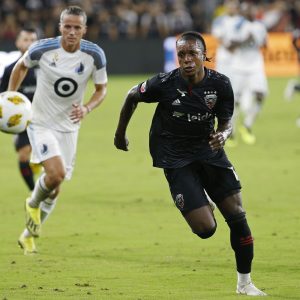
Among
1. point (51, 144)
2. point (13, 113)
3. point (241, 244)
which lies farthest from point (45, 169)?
point (241, 244)

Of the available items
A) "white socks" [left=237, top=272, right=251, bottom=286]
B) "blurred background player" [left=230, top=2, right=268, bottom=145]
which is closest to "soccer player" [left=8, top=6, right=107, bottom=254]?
"white socks" [left=237, top=272, right=251, bottom=286]

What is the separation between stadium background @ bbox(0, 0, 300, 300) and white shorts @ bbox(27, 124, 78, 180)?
0.98 meters

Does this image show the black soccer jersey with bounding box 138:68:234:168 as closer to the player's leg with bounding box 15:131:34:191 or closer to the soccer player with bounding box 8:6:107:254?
the soccer player with bounding box 8:6:107:254

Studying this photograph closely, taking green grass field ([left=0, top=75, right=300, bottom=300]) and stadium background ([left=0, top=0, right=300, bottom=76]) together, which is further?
stadium background ([left=0, top=0, right=300, bottom=76])

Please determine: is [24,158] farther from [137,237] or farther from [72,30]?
[72,30]

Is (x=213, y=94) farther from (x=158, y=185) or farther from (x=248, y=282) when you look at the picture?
(x=158, y=185)

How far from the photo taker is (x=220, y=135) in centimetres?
879

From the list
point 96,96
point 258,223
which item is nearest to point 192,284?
point 96,96

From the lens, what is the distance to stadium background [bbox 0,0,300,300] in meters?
9.22

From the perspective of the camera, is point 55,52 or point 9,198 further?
point 9,198

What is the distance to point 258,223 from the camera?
1302 centimetres

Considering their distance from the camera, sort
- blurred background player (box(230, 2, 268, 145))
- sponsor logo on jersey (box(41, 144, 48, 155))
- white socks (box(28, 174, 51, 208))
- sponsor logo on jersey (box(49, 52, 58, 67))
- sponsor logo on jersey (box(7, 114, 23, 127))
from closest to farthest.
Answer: sponsor logo on jersey (box(7, 114, 23, 127)), white socks (box(28, 174, 51, 208)), sponsor logo on jersey (box(41, 144, 48, 155)), sponsor logo on jersey (box(49, 52, 58, 67)), blurred background player (box(230, 2, 268, 145))

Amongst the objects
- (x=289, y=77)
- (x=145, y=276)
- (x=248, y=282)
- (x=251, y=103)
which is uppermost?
(x=248, y=282)

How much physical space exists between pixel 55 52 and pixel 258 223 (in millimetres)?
3522
